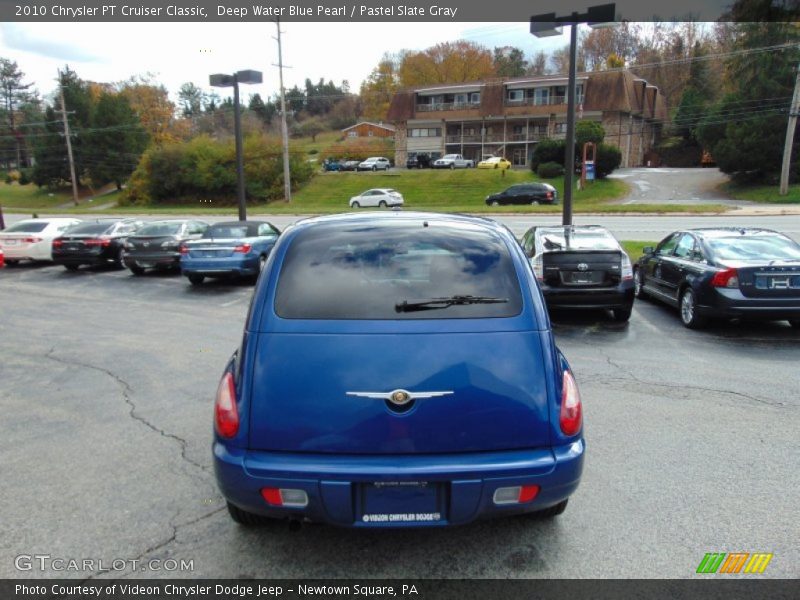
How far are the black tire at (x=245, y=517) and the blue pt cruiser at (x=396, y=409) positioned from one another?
0.37m

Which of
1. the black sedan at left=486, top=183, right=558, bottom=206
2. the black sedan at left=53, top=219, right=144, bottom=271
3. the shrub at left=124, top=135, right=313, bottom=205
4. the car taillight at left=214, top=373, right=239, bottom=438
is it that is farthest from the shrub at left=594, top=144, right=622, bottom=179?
the car taillight at left=214, top=373, right=239, bottom=438

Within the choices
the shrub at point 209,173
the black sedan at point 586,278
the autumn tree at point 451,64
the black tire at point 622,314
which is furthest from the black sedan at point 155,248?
the autumn tree at point 451,64

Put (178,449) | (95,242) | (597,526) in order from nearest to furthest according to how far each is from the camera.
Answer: (597,526)
(178,449)
(95,242)

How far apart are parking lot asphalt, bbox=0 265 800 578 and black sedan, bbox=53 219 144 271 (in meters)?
8.52

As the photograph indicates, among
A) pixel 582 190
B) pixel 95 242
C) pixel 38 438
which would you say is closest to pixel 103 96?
pixel 582 190

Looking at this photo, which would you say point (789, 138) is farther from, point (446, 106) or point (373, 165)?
point (446, 106)

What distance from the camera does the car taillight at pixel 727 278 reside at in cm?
795

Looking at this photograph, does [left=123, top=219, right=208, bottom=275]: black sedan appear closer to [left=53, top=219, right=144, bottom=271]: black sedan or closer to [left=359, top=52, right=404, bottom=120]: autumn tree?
[left=53, top=219, right=144, bottom=271]: black sedan

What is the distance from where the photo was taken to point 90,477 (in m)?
4.12

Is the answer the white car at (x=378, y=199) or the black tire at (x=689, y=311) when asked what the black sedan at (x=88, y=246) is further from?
the white car at (x=378, y=199)

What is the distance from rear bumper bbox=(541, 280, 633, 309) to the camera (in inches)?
348

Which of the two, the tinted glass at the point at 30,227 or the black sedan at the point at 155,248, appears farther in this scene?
the tinted glass at the point at 30,227

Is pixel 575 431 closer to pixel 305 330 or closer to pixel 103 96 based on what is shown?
pixel 305 330

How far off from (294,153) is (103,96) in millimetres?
27763
